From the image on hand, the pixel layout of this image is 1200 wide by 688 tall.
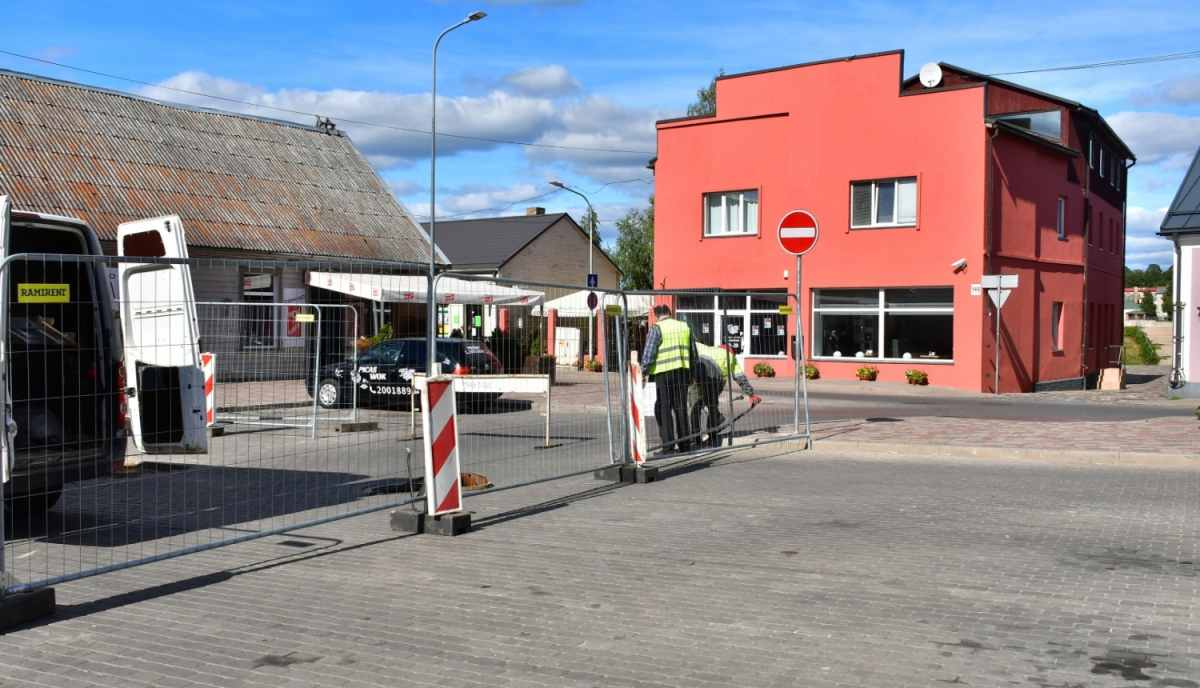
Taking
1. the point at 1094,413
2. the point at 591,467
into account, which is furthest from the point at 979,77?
the point at 591,467

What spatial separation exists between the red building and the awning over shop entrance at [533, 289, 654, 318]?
18188 millimetres

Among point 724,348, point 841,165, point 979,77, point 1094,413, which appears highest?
point 979,77

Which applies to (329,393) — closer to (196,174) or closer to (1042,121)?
(196,174)

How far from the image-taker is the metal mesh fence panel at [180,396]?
23.3 feet

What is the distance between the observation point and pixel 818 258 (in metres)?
29.9

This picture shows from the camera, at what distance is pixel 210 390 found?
877 cm

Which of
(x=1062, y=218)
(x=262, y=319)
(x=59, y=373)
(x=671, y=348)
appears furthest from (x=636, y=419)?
(x=1062, y=218)

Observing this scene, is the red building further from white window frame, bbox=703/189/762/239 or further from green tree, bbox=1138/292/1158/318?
green tree, bbox=1138/292/1158/318

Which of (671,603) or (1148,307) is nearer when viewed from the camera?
(671,603)

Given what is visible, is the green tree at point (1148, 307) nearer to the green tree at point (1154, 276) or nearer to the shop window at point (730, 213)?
the green tree at point (1154, 276)

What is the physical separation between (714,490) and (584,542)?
2761 millimetres

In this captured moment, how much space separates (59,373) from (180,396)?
0.86 metres

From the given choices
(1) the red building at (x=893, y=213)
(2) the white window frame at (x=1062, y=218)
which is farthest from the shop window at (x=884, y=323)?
(2) the white window frame at (x=1062, y=218)

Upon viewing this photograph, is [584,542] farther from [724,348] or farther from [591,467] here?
[724,348]
